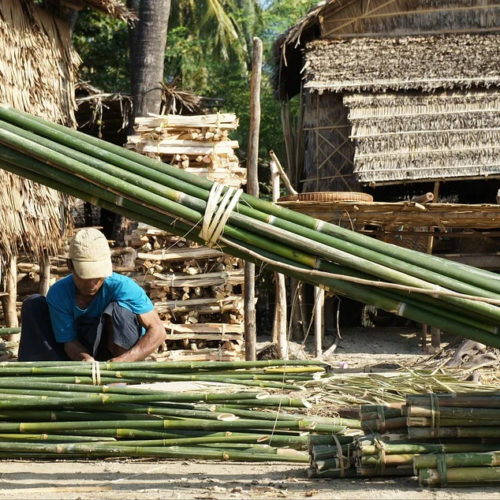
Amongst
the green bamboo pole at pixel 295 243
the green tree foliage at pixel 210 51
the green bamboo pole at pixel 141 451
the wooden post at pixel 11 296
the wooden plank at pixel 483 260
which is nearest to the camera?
the green bamboo pole at pixel 295 243

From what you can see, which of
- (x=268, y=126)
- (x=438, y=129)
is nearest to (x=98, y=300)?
(x=438, y=129)

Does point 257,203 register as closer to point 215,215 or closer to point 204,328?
point 215,215

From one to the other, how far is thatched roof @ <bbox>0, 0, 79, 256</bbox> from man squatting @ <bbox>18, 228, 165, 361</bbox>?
377 centimetres

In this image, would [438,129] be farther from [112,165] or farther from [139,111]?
[112,165]

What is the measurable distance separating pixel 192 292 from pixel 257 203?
6.23 m

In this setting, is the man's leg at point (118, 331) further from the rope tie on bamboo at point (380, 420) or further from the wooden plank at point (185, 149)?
the wooden plank at point (185, 149)

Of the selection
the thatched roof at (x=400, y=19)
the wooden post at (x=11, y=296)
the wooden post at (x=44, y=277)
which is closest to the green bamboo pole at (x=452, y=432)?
the wooden post at (x=11, y=296)

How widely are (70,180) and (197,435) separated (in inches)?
48.8

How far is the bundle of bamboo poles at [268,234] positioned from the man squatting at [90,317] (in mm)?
1411

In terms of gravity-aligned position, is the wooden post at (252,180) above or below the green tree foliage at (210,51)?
below

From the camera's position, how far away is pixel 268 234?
3076 millimetres

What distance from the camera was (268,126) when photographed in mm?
19000

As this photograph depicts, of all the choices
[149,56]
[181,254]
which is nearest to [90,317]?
[181,254]

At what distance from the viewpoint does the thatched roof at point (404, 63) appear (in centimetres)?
1278
